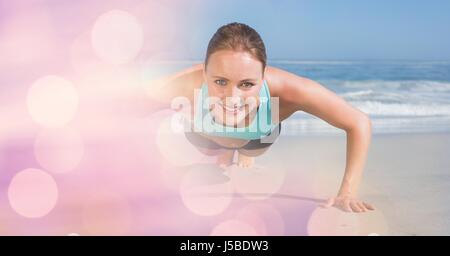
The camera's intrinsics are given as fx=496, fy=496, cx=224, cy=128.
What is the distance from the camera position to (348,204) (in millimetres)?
2633

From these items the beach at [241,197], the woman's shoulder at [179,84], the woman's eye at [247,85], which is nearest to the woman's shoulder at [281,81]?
the woman's eye at [247,85]

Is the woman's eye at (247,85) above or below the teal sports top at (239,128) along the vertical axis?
below

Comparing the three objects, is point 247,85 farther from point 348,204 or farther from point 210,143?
point 210,143

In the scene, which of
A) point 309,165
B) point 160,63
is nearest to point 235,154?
point 309,165

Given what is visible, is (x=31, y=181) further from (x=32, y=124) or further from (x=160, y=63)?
(x=160, y=63)

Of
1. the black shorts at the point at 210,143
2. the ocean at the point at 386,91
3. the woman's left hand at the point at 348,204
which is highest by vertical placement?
the ocean at the point at 386,91

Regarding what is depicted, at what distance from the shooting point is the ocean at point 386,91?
209 inches

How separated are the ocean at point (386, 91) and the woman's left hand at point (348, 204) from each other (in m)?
2.11

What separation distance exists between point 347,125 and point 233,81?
718 millimetres

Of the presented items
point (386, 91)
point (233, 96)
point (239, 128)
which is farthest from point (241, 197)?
point (386, 91)

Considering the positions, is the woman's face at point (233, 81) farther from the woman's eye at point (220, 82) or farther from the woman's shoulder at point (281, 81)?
the woman's shoulder at point (281, 81)

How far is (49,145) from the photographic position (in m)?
3.96

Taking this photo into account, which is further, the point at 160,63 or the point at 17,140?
the point at 160,63
